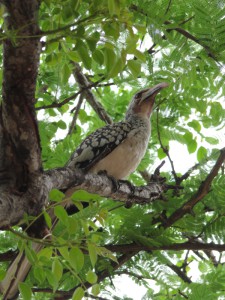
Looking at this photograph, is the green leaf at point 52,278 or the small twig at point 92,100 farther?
the small twig at point 92,100

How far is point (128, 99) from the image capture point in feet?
19.4

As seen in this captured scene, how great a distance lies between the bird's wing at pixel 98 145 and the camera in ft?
13.7

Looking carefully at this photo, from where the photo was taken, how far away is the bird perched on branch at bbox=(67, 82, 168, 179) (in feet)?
13.9

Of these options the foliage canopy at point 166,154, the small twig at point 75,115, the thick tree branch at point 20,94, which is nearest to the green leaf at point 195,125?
the foliage canopy at point 166,154

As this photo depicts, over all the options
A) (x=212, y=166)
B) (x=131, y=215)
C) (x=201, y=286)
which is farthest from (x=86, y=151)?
(x=201, y=286)

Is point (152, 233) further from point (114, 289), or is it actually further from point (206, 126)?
point (206, 126)

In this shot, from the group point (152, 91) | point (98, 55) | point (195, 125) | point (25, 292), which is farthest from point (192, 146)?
point (25, 292)

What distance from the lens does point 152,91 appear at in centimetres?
476

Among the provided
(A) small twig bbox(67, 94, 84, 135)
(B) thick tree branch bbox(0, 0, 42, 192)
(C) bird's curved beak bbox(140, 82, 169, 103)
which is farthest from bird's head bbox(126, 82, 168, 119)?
(B) thick tree branch bbox(0, 0, 42, 192)

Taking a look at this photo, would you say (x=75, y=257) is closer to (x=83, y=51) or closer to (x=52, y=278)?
(x=52, y=278)

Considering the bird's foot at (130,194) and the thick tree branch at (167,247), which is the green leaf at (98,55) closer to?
the bird's foot at (130,194)

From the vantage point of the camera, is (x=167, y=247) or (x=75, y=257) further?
(x=167, y=247)

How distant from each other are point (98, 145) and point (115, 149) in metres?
0.16

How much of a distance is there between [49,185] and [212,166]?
1830mm
